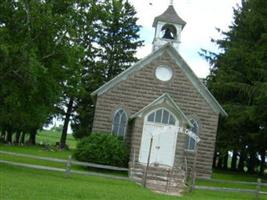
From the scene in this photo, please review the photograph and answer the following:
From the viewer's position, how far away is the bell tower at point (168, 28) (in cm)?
3328

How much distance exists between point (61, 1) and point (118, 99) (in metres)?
8.42

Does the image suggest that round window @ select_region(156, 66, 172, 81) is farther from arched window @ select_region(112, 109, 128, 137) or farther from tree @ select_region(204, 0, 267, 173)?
tree @ select_region(204, 0, 267, 173)

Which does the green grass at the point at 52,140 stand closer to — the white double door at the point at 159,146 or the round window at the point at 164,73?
the round window at the point at 164,73

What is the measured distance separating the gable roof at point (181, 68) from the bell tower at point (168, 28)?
1813 mm

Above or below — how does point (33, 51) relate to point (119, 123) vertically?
above

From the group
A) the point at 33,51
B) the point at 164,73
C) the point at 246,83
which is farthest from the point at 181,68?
the point at 33,51

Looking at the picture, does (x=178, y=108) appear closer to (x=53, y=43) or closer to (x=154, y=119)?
(x=154, y=119)

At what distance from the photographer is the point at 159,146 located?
97.7ft

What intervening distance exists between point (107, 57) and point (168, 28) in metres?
16.3

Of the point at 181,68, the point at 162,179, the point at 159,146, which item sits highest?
the point at 181,68

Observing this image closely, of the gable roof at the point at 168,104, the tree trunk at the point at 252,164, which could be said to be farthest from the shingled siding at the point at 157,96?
the tree trunk at the point at 252,164

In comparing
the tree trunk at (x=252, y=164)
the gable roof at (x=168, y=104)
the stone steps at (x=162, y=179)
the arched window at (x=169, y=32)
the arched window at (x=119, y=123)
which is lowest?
the stone steps at (x=162, y=179)

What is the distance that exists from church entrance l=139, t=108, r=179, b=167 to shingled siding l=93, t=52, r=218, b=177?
1380mm

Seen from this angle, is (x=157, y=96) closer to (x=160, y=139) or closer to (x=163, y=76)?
(x=163, y=76)
